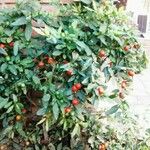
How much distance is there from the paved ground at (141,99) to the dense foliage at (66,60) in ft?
3.26

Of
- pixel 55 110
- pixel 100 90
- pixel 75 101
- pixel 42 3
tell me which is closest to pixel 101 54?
pixel 100 90

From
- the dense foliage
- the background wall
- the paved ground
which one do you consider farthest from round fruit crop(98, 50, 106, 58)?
the paved ground

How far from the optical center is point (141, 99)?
4684 millimetres

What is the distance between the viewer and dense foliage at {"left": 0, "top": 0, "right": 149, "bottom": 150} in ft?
7.64

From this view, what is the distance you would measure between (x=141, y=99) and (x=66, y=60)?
2.48 metres

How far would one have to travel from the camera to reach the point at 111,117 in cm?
301

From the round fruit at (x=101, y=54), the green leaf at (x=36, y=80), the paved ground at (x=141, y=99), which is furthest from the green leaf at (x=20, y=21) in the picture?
the paved ground at (x=141, y=99)

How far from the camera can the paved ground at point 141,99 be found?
367cm

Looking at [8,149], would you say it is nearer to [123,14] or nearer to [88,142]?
[88,142]

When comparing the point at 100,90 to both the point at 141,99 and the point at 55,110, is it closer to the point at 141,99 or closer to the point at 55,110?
the point at 55,110

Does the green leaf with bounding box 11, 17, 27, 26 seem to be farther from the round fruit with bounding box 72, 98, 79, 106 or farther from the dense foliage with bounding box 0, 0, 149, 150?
the round fruit with bounding box 72, 98, 79, 106

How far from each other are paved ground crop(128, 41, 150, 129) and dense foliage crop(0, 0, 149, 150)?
0.99 meters

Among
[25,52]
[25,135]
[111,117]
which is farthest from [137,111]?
[25,52]

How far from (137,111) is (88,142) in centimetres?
137
